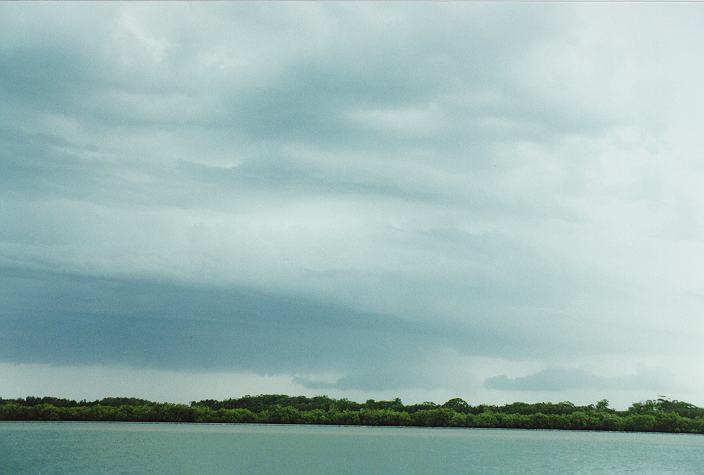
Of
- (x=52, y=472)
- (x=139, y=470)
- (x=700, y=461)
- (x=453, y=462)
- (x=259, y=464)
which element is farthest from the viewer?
(x=700, y=461)

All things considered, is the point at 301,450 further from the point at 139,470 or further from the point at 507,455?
the point at 139,470

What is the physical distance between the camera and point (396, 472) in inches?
3012

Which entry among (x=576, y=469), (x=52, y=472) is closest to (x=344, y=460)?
(x=576, y=469)

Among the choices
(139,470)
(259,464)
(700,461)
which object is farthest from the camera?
(700,461)

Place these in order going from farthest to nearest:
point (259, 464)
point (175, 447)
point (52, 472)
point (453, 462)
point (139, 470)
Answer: point (175, 447), point (453, 462), point (259, 464), point (139, 470), point (52, 472)

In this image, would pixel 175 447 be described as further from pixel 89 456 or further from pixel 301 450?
pixel 89 456

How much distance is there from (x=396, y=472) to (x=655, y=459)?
1830 inches

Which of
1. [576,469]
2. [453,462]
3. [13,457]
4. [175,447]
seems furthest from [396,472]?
[175,447]

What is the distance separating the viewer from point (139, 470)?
72.6 m

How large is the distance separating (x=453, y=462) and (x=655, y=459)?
3291cm

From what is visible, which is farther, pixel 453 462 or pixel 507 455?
pixel 507 455

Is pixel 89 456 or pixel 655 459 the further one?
pixel 655 459

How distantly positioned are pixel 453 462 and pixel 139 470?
1462 inches

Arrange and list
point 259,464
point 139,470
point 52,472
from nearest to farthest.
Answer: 1. point 52,472
2. point 139,470
3. point 259,464
